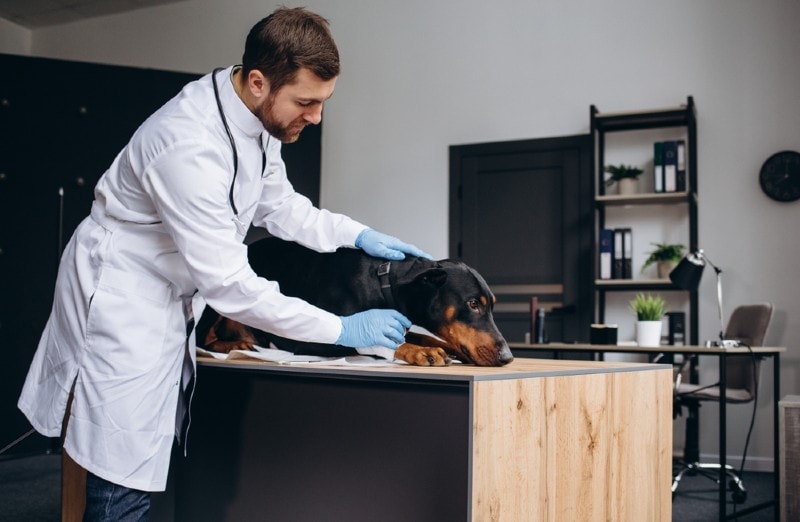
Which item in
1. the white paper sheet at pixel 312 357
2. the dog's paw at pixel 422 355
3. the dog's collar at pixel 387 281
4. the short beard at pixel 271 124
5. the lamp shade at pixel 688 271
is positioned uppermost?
the short beard at pixel 271 124

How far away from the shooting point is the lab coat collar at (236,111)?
59.8 inches

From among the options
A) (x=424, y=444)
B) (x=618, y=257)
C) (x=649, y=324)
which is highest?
(x=618, y=257)

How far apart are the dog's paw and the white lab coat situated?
154 millimetres

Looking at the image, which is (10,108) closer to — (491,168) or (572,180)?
(491,168)

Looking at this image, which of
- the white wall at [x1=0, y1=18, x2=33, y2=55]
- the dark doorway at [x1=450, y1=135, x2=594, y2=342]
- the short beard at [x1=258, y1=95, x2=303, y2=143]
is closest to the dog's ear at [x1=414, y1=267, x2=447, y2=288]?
the short beard at [x1=258, y1=95, x2=303, y2=143]

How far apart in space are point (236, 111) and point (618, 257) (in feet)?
12.0

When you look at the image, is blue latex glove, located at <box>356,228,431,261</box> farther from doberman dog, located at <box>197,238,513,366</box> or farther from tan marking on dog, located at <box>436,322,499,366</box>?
tan marking on dog, located at <box>436,322,499,366</box>

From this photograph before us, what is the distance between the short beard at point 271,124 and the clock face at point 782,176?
155 inches

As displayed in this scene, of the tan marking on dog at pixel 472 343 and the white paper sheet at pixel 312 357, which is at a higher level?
the tan marking on dog at pixel 472 343

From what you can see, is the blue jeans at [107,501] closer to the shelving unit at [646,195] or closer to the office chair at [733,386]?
the office chair at [733,386]

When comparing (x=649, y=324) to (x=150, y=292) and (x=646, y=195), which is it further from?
(x=150, y=292)

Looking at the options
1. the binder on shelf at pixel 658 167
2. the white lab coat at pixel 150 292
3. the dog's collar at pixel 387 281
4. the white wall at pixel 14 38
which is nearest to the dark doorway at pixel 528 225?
the binder on shelf at pixel 658 167

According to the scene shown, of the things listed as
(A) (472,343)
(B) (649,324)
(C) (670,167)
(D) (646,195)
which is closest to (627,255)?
(D) (646,195)

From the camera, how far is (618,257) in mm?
4738
